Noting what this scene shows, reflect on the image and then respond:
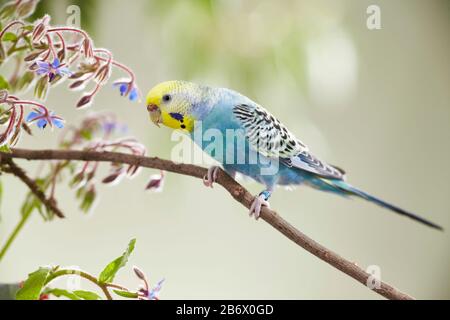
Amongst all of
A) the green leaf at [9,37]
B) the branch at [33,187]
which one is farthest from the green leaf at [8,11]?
the branch at [33,187]

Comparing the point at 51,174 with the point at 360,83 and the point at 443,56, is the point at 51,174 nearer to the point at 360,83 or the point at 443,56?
the point at 360,83

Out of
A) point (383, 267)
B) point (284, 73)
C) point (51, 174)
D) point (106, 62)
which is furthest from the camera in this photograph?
point (383, 267)

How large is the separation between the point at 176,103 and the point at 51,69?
175mm

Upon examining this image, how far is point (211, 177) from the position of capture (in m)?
0.65

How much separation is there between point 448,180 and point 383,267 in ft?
1.04

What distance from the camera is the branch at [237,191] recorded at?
0.54 m

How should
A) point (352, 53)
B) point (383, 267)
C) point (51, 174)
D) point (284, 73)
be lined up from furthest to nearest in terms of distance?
1. point (383, 267)
2. point (352, 53)
3. point (284, 73)
4. point (51, 174)

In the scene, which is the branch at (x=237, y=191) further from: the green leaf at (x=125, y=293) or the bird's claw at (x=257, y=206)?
the green leaf at (x=125, y=293)

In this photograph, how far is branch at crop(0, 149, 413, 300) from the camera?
0.54m

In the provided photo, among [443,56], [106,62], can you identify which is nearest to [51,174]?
[106,62]

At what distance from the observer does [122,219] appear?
137cm

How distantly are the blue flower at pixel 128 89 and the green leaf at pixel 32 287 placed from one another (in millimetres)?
208

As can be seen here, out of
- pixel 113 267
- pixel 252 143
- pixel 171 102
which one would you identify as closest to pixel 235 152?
pixel 252 143

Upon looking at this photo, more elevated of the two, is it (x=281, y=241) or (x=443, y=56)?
(x=443, y=56)
